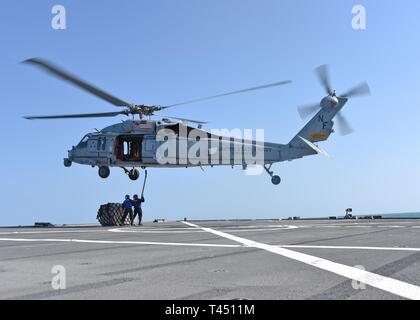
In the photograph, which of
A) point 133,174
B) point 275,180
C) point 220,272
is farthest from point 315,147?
point 220,272

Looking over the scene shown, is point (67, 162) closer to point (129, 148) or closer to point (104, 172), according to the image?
point (104, 172)

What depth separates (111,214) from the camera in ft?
93.7

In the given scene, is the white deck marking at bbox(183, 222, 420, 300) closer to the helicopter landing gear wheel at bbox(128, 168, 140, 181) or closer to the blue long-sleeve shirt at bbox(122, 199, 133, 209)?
the blue long-sleeve shirt at bbox(122, 199, 133, 209)

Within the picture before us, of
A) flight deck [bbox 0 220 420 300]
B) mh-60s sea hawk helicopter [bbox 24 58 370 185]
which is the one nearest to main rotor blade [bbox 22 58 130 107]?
mh-60s sea hawk helicopter [bbox 24 58 370 185]

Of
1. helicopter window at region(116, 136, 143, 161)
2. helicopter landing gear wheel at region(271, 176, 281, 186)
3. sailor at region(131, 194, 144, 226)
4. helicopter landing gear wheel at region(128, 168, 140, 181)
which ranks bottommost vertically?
sailor at region(131, 194, 144, 226)

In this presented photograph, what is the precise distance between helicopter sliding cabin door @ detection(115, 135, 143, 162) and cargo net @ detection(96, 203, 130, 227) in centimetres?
392

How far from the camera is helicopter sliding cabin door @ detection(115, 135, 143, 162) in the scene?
31.4 m

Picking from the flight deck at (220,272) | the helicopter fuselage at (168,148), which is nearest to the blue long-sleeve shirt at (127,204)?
the helicopter fuselage at (168,148)

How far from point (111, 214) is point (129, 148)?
507 cm

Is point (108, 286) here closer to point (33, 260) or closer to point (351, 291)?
point (351, 291)

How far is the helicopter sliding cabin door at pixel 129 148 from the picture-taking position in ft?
103

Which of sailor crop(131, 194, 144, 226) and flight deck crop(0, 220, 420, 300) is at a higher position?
sailor crop(131, 194, 144, 226)
